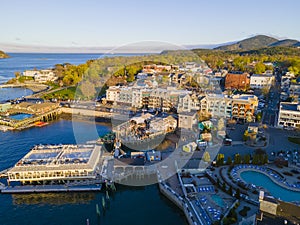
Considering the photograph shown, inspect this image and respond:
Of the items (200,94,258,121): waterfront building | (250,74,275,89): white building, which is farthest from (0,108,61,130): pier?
(250,74,275,89): white building

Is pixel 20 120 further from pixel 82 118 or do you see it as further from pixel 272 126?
pixel 272 126

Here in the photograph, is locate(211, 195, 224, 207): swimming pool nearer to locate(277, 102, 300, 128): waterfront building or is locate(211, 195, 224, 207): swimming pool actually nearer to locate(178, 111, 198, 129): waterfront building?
locate(178, 111, 198, 129): waterfront building

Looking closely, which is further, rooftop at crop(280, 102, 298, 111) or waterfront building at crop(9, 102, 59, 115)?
waterfront building at crop(9, 102, 59, 115)

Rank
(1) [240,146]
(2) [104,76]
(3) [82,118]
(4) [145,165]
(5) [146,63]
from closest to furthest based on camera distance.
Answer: (4) [145,165] < (1) [240,146] < (3) [82,118] < (2) [104,76] < (5) [146,63]

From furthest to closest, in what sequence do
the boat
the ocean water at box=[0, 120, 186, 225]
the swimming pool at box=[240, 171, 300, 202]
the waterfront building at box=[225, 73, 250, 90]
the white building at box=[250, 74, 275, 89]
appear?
the white building at box=[250, 74, 275, 89] < the waterfront building at box=[225, 73, 250, 90] < the boat < the swimming pool at box=[240, 171, 300, 202] < the ocean water at box=[0, 120, 186, 225]

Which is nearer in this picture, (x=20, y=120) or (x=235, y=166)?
(x=235, y=166)

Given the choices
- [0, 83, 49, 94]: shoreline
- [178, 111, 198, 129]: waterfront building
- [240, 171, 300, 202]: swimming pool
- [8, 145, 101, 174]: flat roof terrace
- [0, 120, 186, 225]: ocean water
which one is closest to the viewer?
[0, 120, 186, 225]: ocean water

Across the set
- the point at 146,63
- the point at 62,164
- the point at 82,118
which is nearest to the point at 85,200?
the point at 62,164

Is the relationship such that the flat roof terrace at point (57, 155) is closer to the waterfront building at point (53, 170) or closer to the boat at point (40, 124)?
the waterfront building at point (53, 170)
